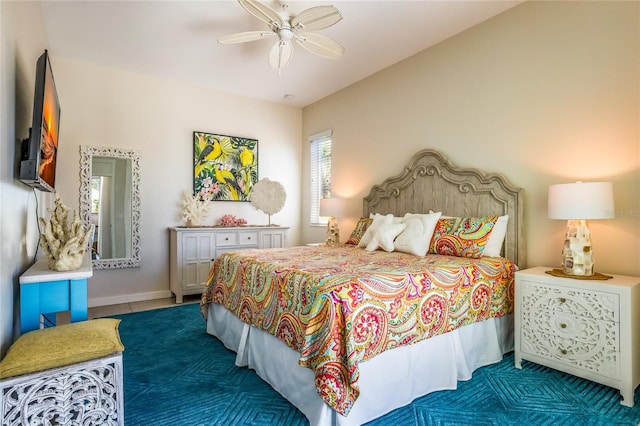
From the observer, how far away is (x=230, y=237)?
4.55 m

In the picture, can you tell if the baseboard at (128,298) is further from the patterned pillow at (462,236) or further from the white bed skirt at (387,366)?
the patterned pillow at (462,236)

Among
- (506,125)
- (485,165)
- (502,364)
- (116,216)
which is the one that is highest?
(506,125)

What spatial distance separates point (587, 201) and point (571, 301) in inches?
25.2

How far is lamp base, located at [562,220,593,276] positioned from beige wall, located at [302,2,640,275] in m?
0.26

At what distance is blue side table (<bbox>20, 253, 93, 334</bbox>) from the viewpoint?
1.76 meters

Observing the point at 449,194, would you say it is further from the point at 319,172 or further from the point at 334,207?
the point at 319,172

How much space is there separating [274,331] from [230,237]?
104 inches

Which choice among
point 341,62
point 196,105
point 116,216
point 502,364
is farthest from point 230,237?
point 502,364

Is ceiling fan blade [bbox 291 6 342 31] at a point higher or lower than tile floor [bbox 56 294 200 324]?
higher

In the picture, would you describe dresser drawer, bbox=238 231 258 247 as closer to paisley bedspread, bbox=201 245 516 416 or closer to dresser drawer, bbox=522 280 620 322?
paisley bedspread, bbox=201 245 516 416

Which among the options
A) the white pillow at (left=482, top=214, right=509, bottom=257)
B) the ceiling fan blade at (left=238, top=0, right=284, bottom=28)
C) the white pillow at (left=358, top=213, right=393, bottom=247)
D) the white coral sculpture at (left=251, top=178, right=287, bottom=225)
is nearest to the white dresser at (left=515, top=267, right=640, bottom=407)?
the white pillow at (left=482, top=214, right=509, bottom=257)

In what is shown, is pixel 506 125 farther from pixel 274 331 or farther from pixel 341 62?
pixel 274 331

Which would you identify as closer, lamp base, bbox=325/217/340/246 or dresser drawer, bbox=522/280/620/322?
dresser drawer, bbox=522/280/620/322

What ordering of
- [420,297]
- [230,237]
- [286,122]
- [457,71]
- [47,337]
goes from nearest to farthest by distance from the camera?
[47,337] < [420,297] < [457,71] < [230,237] < [286,122]
